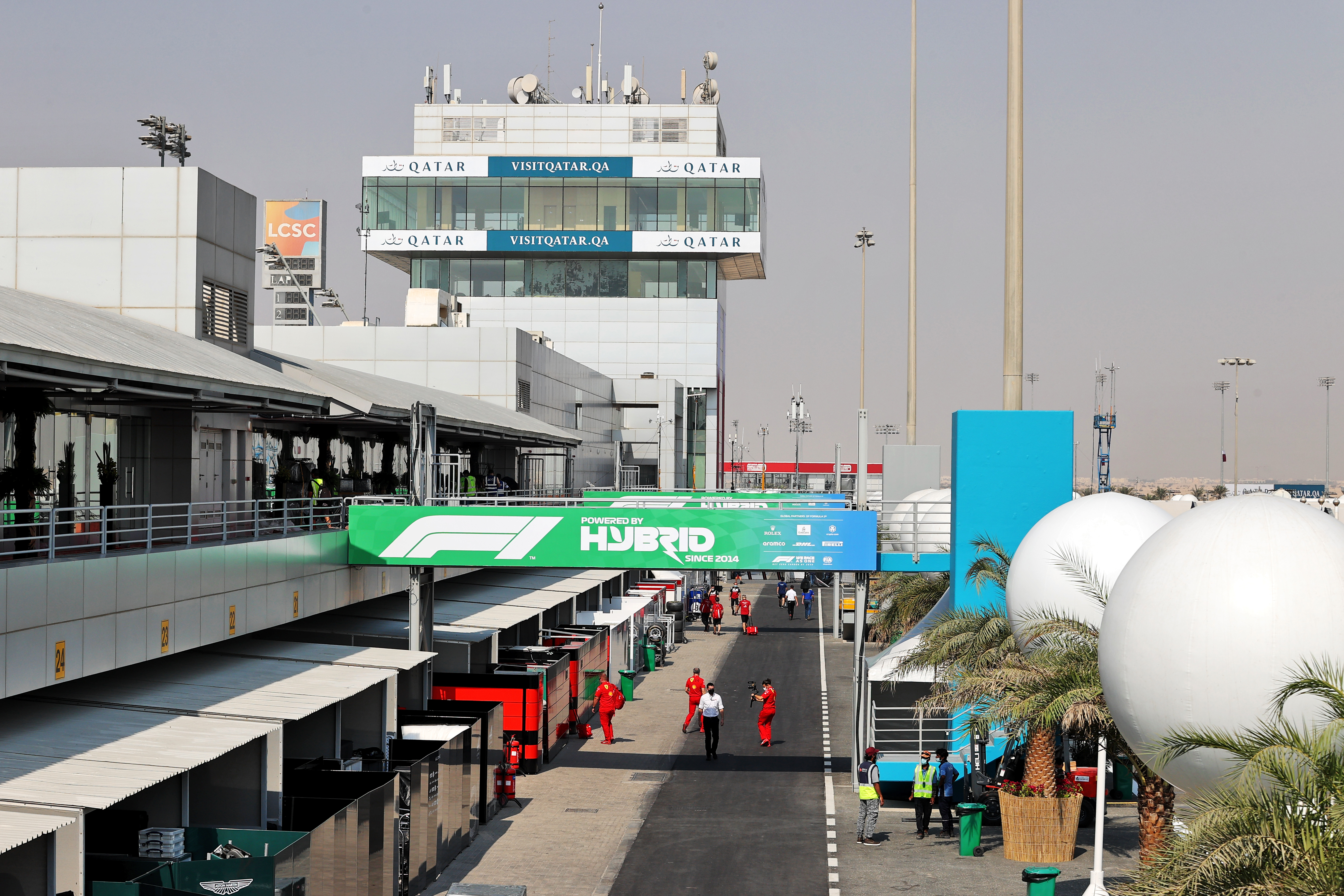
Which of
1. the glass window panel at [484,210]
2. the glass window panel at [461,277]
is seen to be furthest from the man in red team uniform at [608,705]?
the glass window panel at [484,210]

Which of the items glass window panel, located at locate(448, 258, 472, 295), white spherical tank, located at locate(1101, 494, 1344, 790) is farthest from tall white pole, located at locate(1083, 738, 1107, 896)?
glass window panel, located at locate(448, 258, 472, 295)

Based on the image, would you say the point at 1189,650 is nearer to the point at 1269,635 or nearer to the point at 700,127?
the point at 1269,635

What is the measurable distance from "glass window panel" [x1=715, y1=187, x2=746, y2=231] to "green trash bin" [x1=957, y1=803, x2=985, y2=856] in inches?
2740

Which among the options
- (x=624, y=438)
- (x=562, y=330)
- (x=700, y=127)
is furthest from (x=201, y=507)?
(x=700, y=127)

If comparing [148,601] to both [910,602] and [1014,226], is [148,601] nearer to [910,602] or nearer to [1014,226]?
[1014,226]

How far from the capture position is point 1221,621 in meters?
10.9

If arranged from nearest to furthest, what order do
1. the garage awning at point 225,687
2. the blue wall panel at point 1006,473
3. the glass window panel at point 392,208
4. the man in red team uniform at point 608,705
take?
the garage awning at point 225,687 → the blue wall panel at point 1006,473 → the man in red team uniform at point 608,705 → the glass window panel at point 392,208

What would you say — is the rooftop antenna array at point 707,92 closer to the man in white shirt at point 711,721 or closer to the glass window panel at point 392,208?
the glass window panel at point 392,208

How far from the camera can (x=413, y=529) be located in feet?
82.5

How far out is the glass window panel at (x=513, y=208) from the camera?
88.4 m

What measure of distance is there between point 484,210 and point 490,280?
477cm

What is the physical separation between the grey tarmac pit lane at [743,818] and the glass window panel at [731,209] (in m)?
53.3

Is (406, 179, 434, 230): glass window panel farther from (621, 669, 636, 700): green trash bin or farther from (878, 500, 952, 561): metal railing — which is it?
(878, 500, 952, 561): metal railing

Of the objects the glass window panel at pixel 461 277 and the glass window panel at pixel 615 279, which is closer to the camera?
the glass window panel at pixel 615 279
